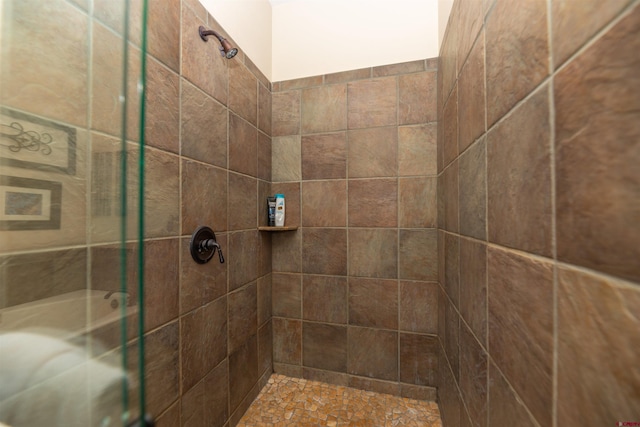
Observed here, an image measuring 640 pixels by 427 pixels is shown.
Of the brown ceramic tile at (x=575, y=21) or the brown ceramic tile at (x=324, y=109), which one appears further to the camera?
the brown ceramic tile at (x=324, y=109)

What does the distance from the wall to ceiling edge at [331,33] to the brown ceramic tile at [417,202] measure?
2.29 ft

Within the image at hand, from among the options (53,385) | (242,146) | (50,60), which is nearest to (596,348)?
(53,385)

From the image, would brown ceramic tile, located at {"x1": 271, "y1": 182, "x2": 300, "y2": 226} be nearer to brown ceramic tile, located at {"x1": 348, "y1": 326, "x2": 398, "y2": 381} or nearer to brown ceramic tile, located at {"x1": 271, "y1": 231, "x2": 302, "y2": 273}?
brown ceramic tile, located at {"x1": 271, "y1": 231, "x2": 302, "y2": 273}

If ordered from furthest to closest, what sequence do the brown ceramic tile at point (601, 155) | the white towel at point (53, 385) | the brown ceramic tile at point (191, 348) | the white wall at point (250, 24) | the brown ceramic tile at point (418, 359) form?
the brown ceramic tile at point (418, 359)
the white wall at point (250, 24)
the brown ceramic tile at point (191, 348)
the white towel at point (53, 385)
the brown ceramic tile at point (601, 155)

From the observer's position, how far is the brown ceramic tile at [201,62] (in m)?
0.88

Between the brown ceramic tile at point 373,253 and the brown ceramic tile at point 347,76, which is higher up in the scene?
the brown ceramic tile at point 347,76

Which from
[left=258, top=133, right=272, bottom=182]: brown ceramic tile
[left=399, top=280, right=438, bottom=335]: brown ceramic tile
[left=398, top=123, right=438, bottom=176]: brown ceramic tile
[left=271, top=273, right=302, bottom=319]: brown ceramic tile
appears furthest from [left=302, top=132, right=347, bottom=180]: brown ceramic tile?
[left=399, top=280, right=438, bottom=335]: brown ceramic tile

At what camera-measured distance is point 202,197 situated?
95 cm

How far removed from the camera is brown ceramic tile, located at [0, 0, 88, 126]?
0.40 meters

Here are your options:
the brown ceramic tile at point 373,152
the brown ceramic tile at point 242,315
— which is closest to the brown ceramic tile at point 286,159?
the brown ceramic tile at point 373,152

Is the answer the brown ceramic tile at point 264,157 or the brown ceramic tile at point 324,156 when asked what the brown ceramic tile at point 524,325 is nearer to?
the brown ceramic tile at point 324,156

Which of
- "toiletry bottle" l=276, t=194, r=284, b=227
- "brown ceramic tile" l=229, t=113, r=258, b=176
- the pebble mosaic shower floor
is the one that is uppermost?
"brown ceramic tile" l=229, t=113, r=258, b=176

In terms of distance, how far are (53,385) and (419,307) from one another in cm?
136

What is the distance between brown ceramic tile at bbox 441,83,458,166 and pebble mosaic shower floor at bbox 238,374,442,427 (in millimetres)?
1249
